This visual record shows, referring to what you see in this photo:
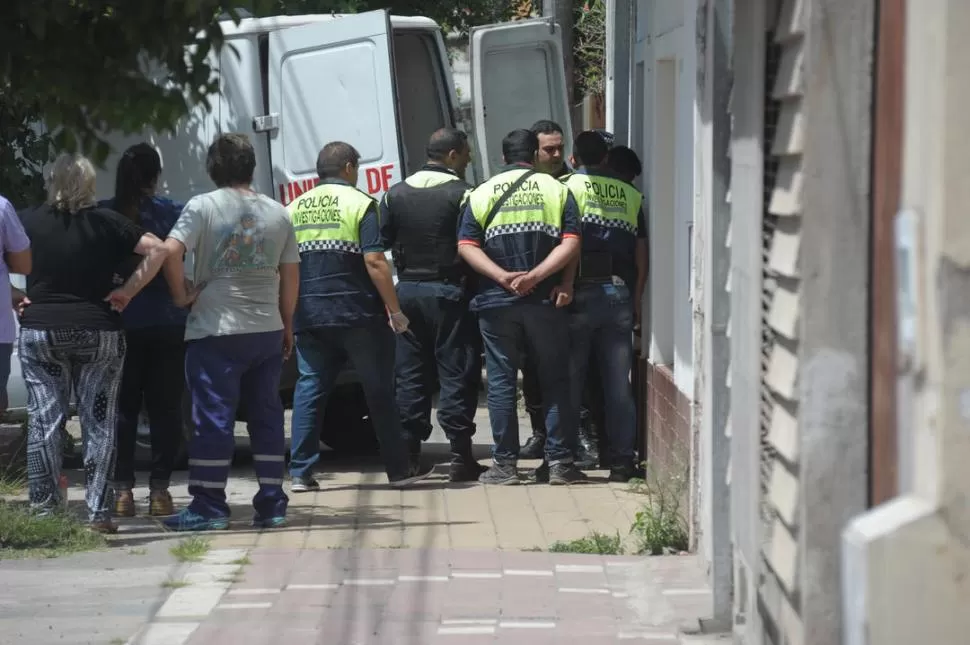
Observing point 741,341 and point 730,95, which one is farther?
point 730,95

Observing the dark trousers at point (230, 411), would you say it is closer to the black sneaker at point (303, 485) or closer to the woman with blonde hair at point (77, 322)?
the woman with blonde hair at point (77, 322)

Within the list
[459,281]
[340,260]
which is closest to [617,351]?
[459,281]

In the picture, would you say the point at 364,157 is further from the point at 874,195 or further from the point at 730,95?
the point at 874,195

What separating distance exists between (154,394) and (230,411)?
0.66m

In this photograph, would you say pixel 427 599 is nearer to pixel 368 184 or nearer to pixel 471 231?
pixel 471 231

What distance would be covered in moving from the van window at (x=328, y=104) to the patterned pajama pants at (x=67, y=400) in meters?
2.46

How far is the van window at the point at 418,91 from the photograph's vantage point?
10.6m

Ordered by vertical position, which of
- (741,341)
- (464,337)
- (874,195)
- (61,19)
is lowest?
(464,337)

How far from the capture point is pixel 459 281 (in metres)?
9.10

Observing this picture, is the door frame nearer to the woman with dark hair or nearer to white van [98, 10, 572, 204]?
the woman with dark hair

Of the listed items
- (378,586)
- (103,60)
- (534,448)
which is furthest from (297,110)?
(103,60)

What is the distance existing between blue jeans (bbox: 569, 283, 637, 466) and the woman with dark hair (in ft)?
7.20

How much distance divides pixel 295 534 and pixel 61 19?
3949 mm

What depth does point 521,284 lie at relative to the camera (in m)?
8.73
